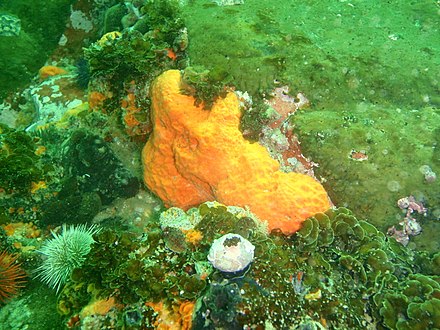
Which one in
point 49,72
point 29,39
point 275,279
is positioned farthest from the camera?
point 29,39

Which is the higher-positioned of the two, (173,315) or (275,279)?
(275,279)

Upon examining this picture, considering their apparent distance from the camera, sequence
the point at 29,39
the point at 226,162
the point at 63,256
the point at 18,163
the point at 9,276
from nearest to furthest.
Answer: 1. the point at 63,256
2. the point at 9,276
3. the point at 226,162
4. the point at 18,163
5. the point at 29,39

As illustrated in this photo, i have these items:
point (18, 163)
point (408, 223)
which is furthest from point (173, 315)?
point (18, 163)

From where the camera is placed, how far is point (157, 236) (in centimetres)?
418

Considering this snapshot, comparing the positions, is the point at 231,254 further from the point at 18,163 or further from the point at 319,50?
the point at 319,50

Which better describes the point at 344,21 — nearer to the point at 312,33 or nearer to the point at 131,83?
the point at 312,33

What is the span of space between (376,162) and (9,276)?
5975 mm

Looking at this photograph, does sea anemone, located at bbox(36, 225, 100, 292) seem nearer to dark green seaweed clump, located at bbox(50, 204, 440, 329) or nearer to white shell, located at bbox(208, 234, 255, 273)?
dark green seaweed clump, located at bbox(50, 204, 440, 329)

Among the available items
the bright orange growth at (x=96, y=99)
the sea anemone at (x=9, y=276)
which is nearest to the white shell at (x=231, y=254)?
the sea anemone at (x=9, y=276)

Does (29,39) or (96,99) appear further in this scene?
(29,39)

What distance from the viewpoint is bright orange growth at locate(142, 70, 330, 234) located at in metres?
5.04

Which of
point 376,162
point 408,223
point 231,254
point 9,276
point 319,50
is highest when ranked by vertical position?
point 319,50

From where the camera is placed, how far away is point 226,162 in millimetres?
5191

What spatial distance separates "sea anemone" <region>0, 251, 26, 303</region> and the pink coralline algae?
5832mm
